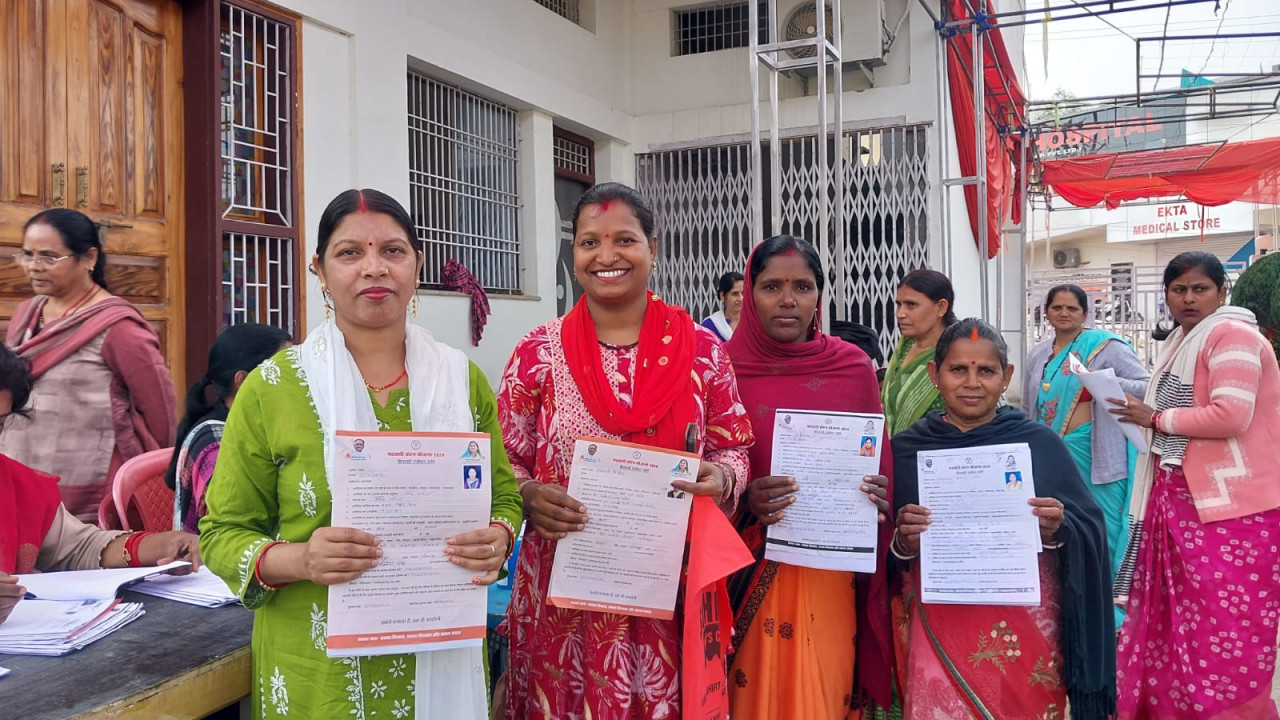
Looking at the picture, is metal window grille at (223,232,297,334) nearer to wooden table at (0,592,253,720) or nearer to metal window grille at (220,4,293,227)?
metal window grille at (220,4,293,227)

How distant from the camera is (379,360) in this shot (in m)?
1.69

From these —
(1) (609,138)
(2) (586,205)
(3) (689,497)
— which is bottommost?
(3) (689,497)

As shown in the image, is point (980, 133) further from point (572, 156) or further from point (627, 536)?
point (627, 536)

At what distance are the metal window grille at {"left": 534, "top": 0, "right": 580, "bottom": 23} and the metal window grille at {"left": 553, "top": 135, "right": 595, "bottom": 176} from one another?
1.06 metres

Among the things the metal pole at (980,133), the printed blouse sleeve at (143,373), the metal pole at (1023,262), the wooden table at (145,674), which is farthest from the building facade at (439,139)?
the wooden table at (145,674)

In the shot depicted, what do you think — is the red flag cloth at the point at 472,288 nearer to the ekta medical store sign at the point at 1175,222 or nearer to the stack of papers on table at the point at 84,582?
the stack of papers on table at the point at 84,582

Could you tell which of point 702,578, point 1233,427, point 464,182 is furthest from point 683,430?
point 464,182

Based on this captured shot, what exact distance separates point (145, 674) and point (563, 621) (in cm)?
79

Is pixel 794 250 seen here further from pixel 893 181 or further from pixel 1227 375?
pixel 893 181

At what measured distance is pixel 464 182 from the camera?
665 cm

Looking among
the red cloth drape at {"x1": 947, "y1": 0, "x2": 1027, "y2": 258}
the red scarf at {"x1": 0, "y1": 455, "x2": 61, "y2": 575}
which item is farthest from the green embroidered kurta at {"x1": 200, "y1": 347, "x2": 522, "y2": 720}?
the red cloth drape at {"x1": 947, "y1": 0, "x2": 1027, "y2": 258}

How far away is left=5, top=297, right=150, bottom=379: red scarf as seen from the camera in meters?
3.03

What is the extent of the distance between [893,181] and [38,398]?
6.87 meters

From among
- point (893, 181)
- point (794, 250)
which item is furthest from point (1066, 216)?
point (794, 250)
